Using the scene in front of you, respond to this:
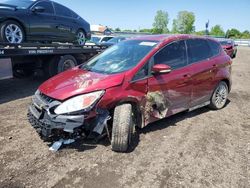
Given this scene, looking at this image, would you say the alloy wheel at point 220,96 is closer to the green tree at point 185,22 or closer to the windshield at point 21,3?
the windshield at point 21,3

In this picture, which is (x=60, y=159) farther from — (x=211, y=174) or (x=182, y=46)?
(x=182, y=46)

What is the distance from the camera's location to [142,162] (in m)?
3.58

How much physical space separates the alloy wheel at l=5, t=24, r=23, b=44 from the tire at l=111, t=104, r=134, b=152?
4.84m

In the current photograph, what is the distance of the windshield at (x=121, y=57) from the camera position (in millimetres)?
4305

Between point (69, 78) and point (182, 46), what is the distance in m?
2.22

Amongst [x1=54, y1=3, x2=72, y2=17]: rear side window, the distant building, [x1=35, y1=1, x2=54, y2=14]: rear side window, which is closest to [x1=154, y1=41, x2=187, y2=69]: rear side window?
[x1=35, y1=1, x2=54, y2=14]: rear side window

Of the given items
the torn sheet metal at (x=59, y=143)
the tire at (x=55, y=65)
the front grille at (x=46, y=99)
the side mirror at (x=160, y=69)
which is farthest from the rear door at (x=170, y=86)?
the tire at (x=55, y=65)

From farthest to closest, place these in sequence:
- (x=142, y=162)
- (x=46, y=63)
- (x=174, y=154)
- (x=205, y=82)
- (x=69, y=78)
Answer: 1. (x=46, y=63)
2. (x=205, y=82)
3. (x=69, y=78)
4. (x=174, y=154)
5. (x=142, y=162)

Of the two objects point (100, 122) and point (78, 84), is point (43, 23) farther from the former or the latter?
point (100, 122)

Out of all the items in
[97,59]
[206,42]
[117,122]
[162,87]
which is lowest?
[117,122]

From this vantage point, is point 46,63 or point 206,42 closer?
point 206,42

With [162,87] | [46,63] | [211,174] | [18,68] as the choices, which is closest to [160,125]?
[162,87]

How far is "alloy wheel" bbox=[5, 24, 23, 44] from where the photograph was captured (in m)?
7.08

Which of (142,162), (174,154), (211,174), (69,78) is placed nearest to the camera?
(211,174)
